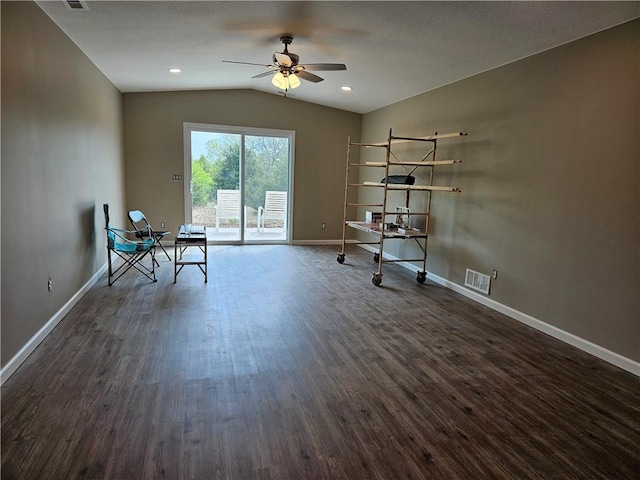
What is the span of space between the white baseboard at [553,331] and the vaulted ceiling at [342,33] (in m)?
2.43

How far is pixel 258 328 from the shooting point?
11.1ft

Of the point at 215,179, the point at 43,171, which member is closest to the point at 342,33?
the point at 43,171

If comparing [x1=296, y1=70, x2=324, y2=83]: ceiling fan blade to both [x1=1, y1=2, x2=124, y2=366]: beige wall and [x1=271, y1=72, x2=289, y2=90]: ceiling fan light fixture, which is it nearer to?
[x1=271, y1=72, x2=289, y2=90]: ceiling fan light fixture

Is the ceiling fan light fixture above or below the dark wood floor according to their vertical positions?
above

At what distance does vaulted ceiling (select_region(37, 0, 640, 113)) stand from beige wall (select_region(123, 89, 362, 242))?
129 centimetres

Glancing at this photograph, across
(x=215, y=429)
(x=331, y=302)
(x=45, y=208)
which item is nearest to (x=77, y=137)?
(x=45, y=208)

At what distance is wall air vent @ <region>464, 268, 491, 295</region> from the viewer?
4223 millimetres

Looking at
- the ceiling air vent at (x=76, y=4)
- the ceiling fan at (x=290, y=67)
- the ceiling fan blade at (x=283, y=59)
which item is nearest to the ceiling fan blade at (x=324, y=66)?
the ceiling fan at (x=290, y=67)

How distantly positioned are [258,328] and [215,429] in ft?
4.48

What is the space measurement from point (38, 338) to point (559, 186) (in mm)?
4350

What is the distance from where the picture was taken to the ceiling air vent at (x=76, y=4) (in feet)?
9.23

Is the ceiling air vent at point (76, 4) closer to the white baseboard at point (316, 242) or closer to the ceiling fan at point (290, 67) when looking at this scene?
the ceiling fan at point (290, 67)

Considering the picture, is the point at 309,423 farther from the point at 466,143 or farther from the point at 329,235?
the point at 329,235

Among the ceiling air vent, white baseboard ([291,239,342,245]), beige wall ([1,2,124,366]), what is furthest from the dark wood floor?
white baseboard ([291,239,342,245])
